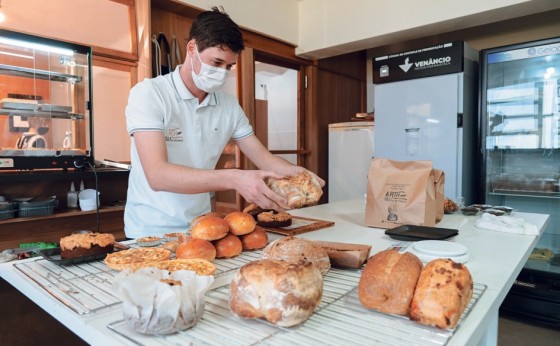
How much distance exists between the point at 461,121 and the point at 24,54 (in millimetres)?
3103

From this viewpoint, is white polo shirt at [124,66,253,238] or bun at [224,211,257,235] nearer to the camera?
bun at [224,211,257,235]

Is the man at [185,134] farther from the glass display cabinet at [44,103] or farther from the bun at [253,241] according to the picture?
the glass display cabinet at [44,103]

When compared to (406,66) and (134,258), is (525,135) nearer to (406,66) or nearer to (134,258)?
(406,66)

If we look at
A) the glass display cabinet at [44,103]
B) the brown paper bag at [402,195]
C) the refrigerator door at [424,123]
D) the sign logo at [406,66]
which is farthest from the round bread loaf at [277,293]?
the sign logo at [406,66]

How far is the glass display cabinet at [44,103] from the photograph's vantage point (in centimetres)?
220

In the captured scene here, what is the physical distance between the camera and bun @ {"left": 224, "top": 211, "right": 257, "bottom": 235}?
108 cm

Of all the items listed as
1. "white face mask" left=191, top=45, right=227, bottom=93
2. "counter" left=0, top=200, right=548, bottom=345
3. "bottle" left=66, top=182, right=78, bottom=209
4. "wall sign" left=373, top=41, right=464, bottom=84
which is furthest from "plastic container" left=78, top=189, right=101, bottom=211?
"wall sign" left=373, top=41, right=464, bottom=84

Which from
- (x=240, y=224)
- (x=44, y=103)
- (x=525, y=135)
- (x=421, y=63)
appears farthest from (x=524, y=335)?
(x=44, y=103)

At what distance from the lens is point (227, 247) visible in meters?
1.02

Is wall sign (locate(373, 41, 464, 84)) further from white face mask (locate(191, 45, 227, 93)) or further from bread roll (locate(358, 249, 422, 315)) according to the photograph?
bread roll (locate(358, 249, 422, 315))

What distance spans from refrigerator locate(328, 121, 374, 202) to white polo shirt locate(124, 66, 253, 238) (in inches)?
94.8

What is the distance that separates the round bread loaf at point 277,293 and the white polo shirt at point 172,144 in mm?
887

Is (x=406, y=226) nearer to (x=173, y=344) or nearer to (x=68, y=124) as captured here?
(x=173, y=344)

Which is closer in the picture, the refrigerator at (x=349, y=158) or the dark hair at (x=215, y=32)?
the dark hair at (x=215, y=32)
